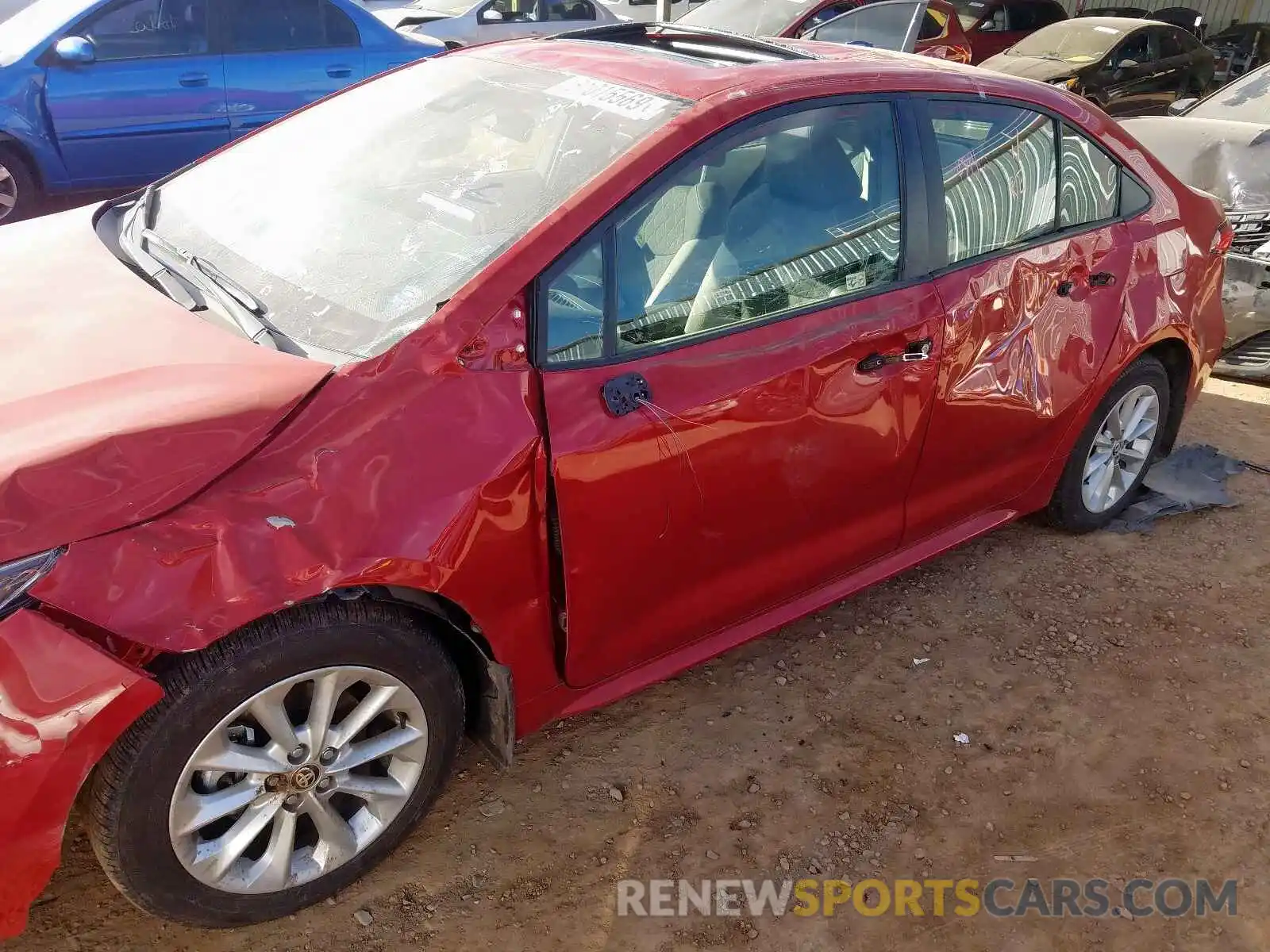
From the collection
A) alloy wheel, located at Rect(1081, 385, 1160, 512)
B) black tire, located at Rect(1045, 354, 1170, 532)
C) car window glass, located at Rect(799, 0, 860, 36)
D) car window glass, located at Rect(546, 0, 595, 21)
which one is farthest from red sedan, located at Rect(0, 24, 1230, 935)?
car window glass, located at Rect(546, 0, 595, 21)

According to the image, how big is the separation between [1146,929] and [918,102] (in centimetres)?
213

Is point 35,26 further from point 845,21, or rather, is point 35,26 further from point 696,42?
point 845,21

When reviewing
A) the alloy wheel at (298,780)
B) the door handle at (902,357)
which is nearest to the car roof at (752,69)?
the door handle at (902,357)

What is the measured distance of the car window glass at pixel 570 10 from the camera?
10.1 metres

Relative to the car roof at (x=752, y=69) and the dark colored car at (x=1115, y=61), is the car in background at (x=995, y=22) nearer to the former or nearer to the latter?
the dark colored car at (x=1115, y=61)

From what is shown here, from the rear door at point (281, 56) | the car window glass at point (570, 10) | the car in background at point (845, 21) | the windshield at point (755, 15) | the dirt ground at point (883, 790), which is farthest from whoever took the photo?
the car window glass at point (570, 10)

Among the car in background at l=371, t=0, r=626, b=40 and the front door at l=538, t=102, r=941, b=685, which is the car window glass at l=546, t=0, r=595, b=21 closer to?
the car in background at l=371, t=0, r=626, b=40

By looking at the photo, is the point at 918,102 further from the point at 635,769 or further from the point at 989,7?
the point at 989,7

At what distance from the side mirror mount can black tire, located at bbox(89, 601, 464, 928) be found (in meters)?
5.10

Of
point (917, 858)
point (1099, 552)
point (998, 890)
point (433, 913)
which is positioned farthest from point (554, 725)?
point (1099, 552)

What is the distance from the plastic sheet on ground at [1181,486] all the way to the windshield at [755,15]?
5327mm

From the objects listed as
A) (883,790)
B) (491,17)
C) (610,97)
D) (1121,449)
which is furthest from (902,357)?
(491,17)

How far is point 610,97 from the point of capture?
2.49 meters

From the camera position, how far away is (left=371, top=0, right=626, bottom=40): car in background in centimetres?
952
